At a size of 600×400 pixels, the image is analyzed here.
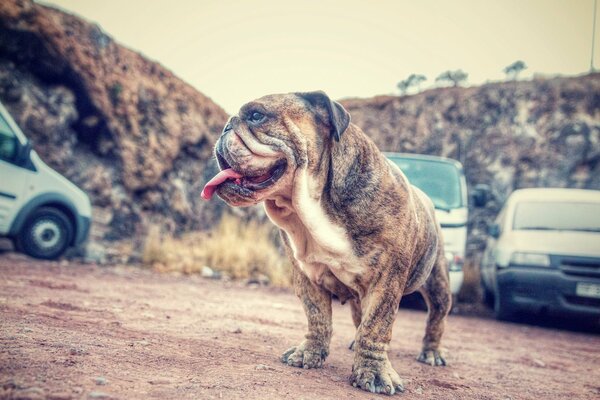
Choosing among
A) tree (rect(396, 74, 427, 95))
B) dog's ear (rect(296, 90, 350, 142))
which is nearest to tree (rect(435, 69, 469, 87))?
tree (rect(396, 74, 427, 95))

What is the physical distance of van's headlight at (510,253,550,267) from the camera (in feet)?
24.1

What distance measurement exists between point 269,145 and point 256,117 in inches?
8.7

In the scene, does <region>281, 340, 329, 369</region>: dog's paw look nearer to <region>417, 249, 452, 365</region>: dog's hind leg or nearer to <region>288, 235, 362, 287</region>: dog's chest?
<region>288, 235, 362, 287</region>: dog's chest

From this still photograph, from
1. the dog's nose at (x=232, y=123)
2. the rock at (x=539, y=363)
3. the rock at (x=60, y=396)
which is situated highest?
the dog's nose at (x=232, y=123)

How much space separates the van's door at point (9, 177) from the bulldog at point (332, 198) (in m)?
6.20

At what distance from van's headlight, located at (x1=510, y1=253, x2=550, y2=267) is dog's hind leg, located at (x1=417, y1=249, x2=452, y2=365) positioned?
13.1 feet

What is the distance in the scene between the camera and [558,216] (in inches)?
Answer: 318

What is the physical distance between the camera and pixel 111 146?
1299 centimetres

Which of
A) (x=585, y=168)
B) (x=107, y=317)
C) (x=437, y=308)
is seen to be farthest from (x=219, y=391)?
(x=585, y=168)

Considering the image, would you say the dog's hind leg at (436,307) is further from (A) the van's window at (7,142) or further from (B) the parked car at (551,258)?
(A) the van's window at (7,142)

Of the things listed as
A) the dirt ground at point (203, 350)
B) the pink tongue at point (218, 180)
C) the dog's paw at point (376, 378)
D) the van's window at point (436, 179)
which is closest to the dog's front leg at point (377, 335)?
the dog's paw at point (376, 378)

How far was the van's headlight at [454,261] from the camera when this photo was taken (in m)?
7.46

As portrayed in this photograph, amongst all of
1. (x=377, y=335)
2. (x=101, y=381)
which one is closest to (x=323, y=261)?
(x=377, y=335)

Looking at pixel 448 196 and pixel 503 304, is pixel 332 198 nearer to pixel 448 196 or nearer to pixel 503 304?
pixel 448 196
